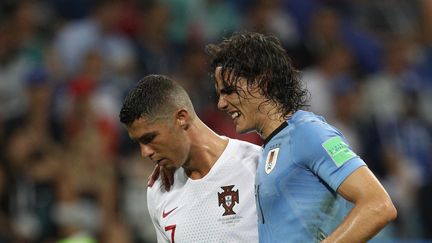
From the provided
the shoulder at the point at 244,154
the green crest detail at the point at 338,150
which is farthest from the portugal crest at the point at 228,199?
the green crest detail at the point at 338,150

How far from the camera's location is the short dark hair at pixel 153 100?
192 inches

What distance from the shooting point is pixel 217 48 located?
15.2 ft

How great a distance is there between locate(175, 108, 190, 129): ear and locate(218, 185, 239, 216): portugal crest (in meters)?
0.40

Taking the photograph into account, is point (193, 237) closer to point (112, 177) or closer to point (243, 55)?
point (243, 55)

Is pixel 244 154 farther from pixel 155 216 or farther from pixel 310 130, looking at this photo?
pixel 310 130

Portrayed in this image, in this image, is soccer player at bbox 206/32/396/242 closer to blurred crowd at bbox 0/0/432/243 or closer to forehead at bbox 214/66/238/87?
forehead at bbox 214/66/238/87

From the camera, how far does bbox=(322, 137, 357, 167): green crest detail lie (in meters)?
3.88

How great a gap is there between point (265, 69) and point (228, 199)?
0.93m

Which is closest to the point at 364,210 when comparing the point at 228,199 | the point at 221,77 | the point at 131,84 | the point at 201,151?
the point at 221,77

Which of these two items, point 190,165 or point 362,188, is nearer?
point 362,188

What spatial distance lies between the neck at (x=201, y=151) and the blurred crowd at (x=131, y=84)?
8.75 ft

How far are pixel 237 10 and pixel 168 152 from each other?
21.6 feet

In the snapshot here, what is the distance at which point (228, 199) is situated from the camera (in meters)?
5.00

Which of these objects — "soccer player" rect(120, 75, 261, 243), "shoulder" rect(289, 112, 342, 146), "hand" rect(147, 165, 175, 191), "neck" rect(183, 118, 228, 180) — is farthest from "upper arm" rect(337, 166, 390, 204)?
"hand" rect(147, 165, 175, 191)
